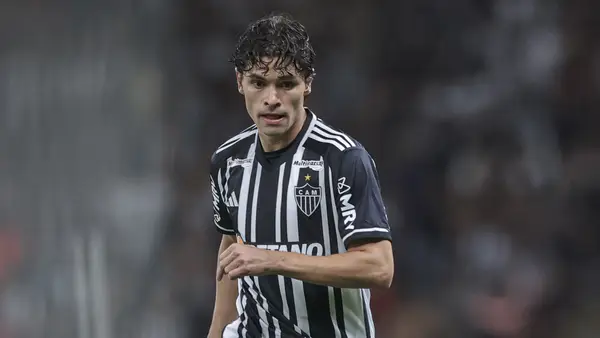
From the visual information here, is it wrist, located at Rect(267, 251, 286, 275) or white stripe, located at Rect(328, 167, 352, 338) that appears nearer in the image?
wrist, located at Rect(267, 251, 286, 275)

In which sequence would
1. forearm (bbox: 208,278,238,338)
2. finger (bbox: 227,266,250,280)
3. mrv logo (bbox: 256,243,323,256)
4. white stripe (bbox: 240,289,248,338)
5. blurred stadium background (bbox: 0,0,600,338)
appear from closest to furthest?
finger (bbox: 227,266,250,280)
mrv logo (bbox: 256,243,323,256)
white stripe (bbox: 240,289,248,338)
forearm (bbox: 208,278,238,338)
blurred stadium background (bbox: 0,0,600,338)

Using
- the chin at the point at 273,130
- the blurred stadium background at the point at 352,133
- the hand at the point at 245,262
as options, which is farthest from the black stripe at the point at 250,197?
the blurred stadium background at the point at 352,133

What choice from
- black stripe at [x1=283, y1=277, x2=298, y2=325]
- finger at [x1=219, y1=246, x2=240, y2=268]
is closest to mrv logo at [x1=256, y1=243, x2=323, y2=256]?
black stripe at [x1=283, y1=277, x2=298, y2=325]

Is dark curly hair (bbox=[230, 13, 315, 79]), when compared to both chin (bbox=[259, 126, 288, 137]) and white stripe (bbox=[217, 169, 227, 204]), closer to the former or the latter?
chin (bbox=[259, 126, 288, 137])

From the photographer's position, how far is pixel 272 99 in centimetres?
285

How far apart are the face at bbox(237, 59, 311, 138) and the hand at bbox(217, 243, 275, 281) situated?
0.49m

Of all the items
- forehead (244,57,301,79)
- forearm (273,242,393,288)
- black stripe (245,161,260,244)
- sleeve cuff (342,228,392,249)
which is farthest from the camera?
black stripe (245,161,260,244)

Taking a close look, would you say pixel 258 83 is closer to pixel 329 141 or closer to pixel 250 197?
pixel 329 141

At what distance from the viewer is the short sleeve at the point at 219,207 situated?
3240mm

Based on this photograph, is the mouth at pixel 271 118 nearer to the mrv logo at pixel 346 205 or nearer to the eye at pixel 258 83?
the eye at pixel 258 83

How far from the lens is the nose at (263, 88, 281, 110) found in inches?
112

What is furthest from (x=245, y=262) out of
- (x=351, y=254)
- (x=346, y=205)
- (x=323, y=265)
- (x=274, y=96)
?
(x=274, y=96)
